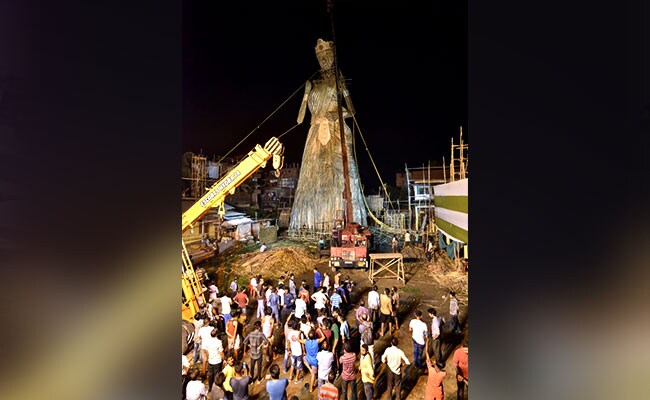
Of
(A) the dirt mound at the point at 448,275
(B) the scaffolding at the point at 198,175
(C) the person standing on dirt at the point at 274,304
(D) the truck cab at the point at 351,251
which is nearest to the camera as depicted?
(C) the person standing on dirt at the point at 274,304

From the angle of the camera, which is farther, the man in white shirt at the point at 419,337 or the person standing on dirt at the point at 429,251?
the person standing on dirt at the point at 429,251

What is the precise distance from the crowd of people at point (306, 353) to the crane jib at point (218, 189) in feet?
5.44

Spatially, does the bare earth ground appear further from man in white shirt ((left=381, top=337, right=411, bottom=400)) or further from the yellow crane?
the yellow crane

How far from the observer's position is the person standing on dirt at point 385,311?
5.18 m

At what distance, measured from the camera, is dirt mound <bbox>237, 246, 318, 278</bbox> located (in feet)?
29.3

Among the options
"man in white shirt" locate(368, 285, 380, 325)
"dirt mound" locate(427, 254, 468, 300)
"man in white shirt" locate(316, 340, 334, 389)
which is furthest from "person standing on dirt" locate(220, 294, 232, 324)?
"dirt mound" locate(427, 254, 468, 300)

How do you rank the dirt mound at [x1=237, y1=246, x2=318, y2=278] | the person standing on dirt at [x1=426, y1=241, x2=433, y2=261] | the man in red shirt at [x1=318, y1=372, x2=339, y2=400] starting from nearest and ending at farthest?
the man in red shirt at [x1=318, y1=372, x2=339, y2=400]
the dirt mound at [x1=237, y1=246, x2=318, y2=278]
the person standing on dirt at [x1=426, y1=241, x2=433, y2=261]

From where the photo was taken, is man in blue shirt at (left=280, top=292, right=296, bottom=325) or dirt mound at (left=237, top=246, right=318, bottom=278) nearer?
man in blue shirt at (left=280, top=292, right=296, bottom=325)

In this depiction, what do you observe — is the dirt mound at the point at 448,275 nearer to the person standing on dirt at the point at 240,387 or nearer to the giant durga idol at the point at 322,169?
the giant durga idol at the point at 322,169

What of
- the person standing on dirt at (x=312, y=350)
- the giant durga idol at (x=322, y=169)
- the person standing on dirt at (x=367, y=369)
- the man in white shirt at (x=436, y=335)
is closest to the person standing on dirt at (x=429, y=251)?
the giant durga idol at (x=322, y=169)

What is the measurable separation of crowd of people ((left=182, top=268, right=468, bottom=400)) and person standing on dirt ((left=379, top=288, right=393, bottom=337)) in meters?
0.02
